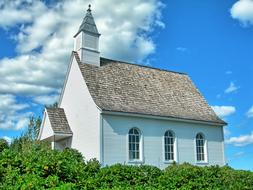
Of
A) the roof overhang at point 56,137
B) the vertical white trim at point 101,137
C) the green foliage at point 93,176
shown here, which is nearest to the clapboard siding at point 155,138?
the vertical white trim at point 101,137

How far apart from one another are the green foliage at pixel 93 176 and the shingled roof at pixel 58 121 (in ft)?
39.6

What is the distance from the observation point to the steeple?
26031mm

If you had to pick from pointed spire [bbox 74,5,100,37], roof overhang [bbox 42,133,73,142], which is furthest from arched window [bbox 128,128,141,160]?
pointed spire [bbox 74,5,100,37]

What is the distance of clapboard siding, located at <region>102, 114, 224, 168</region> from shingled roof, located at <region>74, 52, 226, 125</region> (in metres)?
0.68

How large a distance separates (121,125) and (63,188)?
595 inches

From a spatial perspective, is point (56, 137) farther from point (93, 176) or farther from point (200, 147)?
point (93, 176)

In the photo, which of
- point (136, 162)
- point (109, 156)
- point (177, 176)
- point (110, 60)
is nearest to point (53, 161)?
point (177, 176)

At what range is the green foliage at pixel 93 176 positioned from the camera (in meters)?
9.30

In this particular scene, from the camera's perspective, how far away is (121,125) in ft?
75.3

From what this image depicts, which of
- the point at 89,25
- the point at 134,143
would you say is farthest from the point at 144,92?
the point at 89,25

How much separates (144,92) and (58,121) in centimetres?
690

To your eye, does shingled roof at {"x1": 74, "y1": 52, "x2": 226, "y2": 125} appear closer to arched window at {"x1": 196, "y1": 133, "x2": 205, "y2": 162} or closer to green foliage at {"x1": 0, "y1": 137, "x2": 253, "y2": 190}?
arched window at {"x1": 196, "y1": 133, "x2": 205, "y2": 162}

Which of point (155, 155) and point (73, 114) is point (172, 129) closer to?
point (155, 155)

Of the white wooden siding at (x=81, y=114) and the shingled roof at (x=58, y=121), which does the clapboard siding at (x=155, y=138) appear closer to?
the white wooden siding at (x=81, y=114)
